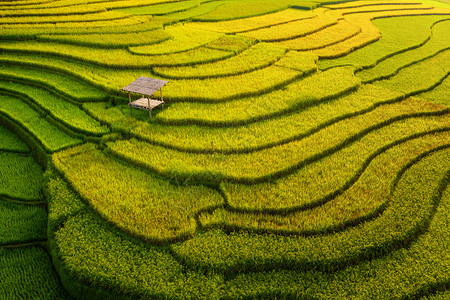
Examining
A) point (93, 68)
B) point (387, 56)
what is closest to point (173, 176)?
point (93, 68)

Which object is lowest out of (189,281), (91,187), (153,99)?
(189,281)

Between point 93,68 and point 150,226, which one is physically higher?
point 93,68

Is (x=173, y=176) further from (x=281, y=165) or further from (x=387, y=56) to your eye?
(x=387, y=56)

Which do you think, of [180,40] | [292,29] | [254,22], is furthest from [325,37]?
[180,40]

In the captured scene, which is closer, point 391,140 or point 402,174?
point 402,174

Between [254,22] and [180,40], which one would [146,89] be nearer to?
[180,40]

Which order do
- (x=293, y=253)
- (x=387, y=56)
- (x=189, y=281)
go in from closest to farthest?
(x=189, y=281), (x=293, y=253), (x=387, y=56)

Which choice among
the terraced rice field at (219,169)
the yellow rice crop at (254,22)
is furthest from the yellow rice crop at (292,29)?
the terraced rice field at (219,169)
